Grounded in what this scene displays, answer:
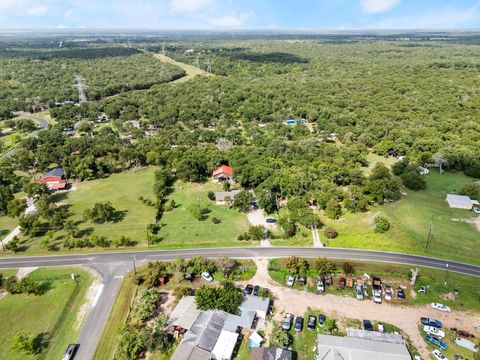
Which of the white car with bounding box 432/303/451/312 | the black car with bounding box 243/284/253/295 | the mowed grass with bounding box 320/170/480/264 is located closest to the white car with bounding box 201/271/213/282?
Result: the black car with bounding box 243/284/253/295

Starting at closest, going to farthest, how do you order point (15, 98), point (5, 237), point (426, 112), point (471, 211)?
point (5, 237), point (471, 211), point (426, 112), point (15, 98)

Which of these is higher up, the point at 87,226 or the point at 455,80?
the point at 455,80

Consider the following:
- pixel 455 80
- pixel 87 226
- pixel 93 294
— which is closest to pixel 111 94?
pixel 87 226

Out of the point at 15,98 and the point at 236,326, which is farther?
the point at 15,98

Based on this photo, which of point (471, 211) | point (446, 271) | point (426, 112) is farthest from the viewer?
point (426, 112)

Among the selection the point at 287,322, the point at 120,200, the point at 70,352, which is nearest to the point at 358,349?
the point at 287,322

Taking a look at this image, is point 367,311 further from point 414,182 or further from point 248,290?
point 414,182

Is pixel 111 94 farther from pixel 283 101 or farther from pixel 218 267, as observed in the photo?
pixel 218 267

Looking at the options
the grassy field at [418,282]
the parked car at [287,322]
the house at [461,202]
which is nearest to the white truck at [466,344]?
the grassy field at [418,282]

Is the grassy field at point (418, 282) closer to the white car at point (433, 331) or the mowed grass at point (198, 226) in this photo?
the white car at point (433, 331)
